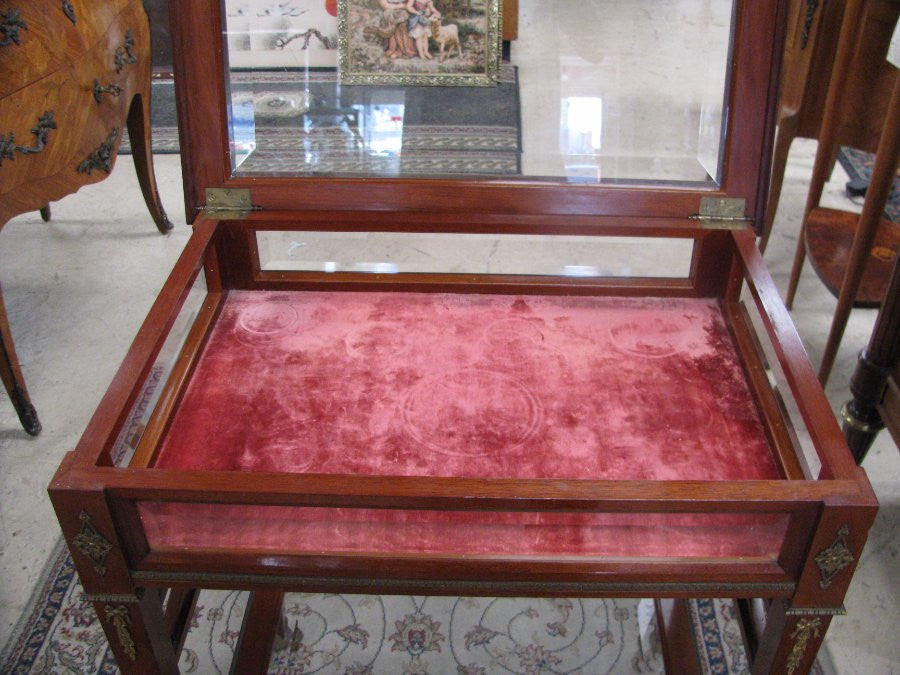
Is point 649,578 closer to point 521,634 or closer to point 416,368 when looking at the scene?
point 416,368

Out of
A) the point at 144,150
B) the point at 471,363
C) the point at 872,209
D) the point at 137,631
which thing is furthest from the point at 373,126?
the point at 144,150

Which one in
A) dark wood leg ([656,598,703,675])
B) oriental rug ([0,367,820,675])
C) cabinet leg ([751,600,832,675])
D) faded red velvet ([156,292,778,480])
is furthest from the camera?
oriental rug ([0,367,820,675])

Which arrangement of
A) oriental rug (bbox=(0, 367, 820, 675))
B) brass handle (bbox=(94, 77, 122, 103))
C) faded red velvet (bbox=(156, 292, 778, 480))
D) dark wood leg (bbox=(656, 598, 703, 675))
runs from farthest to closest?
brass handle (bbox=(94, 77, 122, 103)), oriental rug (bbox=(0, 367, 820, 675)), dark wood leg (bbox=(656, 598, 703, 675)), faded red velvet (bbox=(156, 292, 778, 480))

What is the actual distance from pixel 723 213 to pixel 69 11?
159 cm

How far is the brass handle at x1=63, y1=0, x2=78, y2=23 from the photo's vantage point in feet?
6.77

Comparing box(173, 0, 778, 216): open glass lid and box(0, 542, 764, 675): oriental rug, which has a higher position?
box(173, 0, 778, 216): open glass lid

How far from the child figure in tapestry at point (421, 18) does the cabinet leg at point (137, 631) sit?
93 centimetres

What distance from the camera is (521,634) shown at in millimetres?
1726

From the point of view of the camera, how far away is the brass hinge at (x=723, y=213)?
138 centimetres

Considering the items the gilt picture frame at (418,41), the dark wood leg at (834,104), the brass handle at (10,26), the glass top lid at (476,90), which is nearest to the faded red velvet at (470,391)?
the glass top lid at (476,90)

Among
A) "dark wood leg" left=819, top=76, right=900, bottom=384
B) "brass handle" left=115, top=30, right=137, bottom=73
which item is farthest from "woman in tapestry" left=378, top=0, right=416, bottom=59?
"brass handle" left=115, top=30, right=137, bottom=73

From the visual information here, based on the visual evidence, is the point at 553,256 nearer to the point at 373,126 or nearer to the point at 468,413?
the point at 373,126

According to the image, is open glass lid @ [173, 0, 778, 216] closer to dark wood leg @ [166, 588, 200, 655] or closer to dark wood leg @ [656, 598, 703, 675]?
dark wood leg @ [166, 588, 200, 655]

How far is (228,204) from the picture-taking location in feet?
4.63
